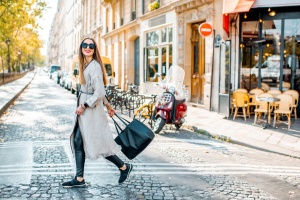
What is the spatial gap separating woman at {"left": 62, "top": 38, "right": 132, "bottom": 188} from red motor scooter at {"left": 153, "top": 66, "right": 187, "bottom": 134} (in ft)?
15.3

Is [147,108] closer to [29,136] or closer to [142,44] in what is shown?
[29,136]

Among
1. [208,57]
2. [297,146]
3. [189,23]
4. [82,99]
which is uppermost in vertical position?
[189,23]

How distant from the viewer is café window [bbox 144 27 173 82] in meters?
→ 19.0

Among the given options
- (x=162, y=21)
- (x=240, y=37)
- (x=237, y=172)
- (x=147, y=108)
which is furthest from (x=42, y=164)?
(x=162, y=21)

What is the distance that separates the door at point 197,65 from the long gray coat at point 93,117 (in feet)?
37.0

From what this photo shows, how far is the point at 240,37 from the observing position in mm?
13375

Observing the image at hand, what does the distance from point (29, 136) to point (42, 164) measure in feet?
10.0

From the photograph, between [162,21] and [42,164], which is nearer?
[42,164]

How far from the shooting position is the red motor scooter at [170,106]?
9555mm

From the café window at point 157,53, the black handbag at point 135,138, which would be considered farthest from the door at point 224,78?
the black handbag at point 135,138

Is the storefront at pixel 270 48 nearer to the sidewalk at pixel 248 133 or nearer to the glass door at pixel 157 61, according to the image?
the sidewalk at pixel 248 133

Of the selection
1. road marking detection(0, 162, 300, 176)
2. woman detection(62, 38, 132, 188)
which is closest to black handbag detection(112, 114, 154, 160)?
woman detection(62, 38, 132, 188)

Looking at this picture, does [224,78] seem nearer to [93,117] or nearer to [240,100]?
[240,100]

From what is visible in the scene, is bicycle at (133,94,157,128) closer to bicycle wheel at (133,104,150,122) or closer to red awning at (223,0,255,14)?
bicycle wheel at (133,104,150,122)
